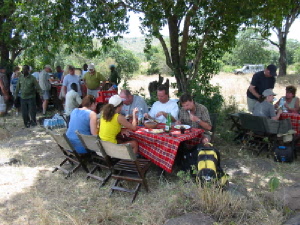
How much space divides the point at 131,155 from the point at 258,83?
160 inches

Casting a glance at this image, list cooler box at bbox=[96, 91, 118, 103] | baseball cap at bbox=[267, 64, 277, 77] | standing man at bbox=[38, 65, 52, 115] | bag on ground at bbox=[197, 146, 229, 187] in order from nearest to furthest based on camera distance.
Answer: bag on ground at bbox=[197, 146, 229, 187]
baseball cap at bbox=[267, 64, 277, 77]
cooler box at bbox=[96, 91, 118, 103]
standing man at bbox=[38, 65, 52, 115]

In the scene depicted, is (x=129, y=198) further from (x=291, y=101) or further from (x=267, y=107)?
(x=291, y=101)

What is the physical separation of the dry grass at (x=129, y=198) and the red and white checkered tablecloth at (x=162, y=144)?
1.06 ft

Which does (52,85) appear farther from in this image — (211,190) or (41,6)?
(211,190)

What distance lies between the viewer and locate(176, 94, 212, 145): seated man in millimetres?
4484

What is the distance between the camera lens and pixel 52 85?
9.80 metres

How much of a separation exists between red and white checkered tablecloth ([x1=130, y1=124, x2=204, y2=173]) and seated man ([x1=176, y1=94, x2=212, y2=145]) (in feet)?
0.54

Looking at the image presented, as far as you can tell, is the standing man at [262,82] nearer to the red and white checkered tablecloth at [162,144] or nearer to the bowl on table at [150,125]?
the red and white checkered tablecloth at [162,144]

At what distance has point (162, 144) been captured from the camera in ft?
13.1

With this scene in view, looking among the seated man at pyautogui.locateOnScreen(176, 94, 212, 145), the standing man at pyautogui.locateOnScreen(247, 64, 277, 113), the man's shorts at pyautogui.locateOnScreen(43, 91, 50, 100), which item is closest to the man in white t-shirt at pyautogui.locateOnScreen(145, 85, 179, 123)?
the seated man at pyautogui.locateOnScreen(176, 94, 212, 145)

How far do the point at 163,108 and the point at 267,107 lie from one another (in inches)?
73.0

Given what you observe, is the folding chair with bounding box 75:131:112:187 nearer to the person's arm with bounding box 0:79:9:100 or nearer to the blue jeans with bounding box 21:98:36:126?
the blue jeans with bounding box 21:98:36:126

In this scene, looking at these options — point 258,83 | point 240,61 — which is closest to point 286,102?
point 258,83

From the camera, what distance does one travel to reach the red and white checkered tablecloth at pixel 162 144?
12.7ft
